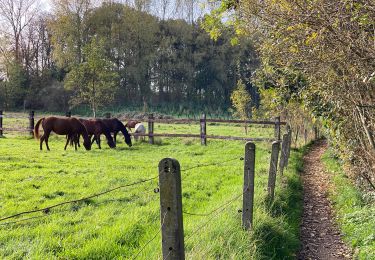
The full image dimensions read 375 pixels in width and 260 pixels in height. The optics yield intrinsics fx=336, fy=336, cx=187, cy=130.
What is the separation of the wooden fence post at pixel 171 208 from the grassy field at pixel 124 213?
911mm

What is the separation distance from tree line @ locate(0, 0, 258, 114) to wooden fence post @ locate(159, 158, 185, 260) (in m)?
30.5

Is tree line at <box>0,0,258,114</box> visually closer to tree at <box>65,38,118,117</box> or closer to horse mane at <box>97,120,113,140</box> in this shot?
tree at <box>65,38,118,117</box>

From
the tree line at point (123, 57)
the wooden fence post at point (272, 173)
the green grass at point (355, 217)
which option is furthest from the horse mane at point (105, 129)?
the tree line at point (123, 57)

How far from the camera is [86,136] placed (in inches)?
465

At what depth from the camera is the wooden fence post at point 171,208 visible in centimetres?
195

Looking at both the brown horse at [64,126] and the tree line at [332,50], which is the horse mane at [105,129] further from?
the tree line at [332,50]

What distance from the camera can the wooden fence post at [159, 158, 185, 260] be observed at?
1951 millimetres

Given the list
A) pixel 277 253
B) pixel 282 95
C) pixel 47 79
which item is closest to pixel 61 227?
pixel 277 253

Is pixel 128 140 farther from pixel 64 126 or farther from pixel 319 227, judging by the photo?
pixel 319 227

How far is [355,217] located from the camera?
495 cm

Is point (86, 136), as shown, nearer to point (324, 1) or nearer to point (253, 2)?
point (253, 2)

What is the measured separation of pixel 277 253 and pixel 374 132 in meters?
2.27

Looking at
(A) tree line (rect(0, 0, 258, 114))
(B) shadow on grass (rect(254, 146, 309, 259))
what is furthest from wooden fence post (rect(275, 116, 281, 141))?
(A) tree line (rect(0, 0, 258, 114))

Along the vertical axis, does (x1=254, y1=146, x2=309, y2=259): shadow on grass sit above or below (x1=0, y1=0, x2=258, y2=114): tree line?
below
